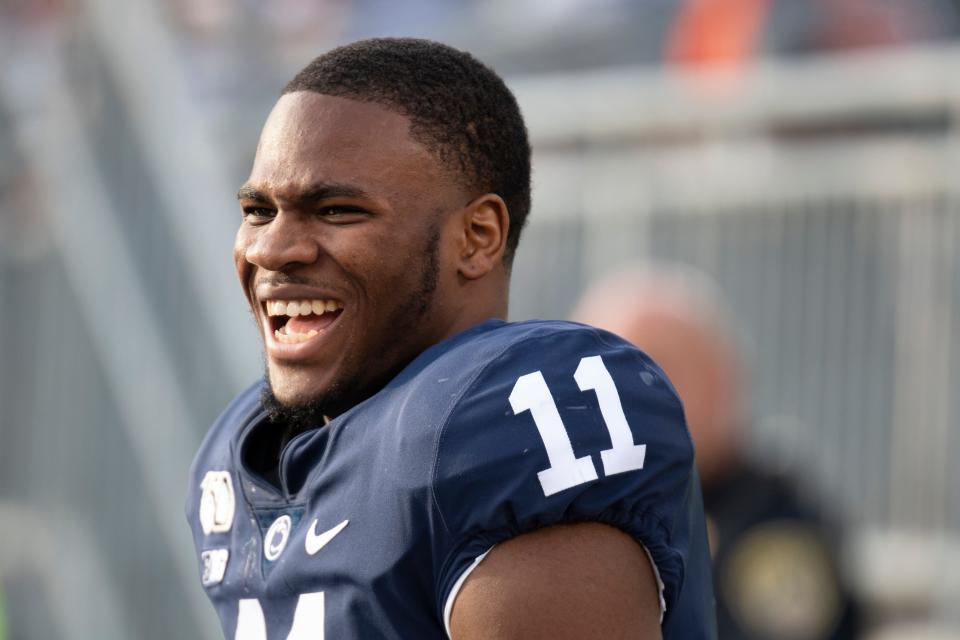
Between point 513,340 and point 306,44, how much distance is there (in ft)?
21.6

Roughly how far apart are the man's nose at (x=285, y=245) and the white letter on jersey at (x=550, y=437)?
1.34 feet

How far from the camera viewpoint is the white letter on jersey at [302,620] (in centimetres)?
224

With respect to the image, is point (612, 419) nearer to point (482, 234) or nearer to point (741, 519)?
point (482, 234)

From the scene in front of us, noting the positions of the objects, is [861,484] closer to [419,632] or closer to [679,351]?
[679,351]

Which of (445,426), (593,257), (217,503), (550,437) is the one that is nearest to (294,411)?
(217,503)

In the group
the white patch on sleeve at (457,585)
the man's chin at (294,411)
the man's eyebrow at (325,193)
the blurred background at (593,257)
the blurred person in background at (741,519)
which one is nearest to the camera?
the white patch on sleeve at (457,585)

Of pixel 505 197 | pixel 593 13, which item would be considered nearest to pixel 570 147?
pixel 593 13

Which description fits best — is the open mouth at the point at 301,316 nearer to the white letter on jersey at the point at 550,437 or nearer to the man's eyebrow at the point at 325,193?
the man's eyebrow at the point at 325,193

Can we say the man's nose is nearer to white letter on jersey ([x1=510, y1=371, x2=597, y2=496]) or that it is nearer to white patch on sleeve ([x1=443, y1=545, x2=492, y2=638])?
white letter on jersey ([x1=510, y1=371, x2=597, y2=496])

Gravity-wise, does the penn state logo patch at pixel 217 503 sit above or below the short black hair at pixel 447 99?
below

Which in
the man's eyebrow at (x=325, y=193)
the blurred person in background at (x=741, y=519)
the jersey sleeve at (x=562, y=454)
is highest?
the man's eyebrow at (x=325, y=193)

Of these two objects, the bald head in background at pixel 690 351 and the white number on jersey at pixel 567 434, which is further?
the bald head in background at pixel 690 351

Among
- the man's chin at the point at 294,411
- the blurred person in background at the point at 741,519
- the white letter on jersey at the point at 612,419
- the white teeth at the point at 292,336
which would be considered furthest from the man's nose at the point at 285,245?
the blurred person in background at the point at 741,519

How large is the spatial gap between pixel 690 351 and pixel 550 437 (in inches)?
120
